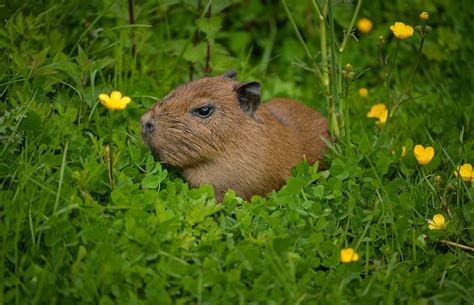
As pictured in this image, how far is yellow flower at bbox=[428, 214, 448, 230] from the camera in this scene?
429cm

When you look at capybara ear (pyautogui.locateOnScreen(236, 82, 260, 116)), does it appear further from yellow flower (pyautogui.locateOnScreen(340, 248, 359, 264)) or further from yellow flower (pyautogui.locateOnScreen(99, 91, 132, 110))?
yellow flower (pyautogui.locateOnScreen(340, 248, 359, 264))

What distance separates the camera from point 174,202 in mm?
4238

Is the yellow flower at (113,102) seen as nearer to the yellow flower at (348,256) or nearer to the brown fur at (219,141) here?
the brown fur at (219,141)

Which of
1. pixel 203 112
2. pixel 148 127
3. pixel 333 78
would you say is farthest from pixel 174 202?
pixel 333 78

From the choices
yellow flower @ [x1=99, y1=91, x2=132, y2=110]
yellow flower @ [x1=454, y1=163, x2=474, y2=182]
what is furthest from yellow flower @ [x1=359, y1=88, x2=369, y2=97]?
yellow flower @ [x1=99, y1=91, x2=132, y2=110]

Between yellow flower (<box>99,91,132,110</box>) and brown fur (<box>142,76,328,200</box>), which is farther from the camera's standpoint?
brown fur (<box>142,76,328,200</box>)

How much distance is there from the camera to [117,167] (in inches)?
177

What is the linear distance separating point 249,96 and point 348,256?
1273mm

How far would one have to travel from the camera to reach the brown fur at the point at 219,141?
4.48 meters

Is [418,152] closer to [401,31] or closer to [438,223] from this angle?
[438,223]

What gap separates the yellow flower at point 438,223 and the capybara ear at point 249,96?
→ 125cm

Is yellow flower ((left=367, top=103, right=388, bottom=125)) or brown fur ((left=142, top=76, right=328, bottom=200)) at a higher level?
brown fur ((left=142, top=76, right=328, bottom=200))

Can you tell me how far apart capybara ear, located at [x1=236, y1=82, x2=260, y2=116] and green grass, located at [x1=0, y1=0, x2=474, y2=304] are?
0.39 m

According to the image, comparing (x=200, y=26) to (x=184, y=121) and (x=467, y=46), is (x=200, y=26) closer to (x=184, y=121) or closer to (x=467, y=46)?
(x=184, y=121)
